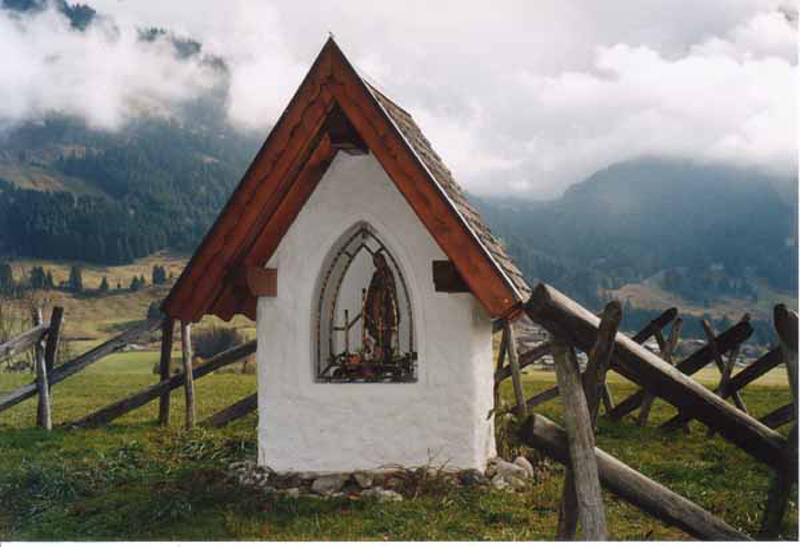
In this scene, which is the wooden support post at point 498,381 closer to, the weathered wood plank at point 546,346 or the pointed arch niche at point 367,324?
the weathered wood plank at point 546,346

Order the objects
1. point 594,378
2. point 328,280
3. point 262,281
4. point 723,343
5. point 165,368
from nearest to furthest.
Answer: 1. point 594,378
2. point 262,281
3. point 328,280
4. point 723,343
5. point 165,368

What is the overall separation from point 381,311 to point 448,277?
115 centimetres

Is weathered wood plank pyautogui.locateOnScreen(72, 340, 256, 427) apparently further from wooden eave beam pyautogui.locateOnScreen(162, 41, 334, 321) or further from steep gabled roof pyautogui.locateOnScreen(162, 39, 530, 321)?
wooden eave beam pyautogui.locateOnScreen(162, 41, 334, 321)

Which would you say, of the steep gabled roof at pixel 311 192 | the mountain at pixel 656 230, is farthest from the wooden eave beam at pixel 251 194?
the mountain at pixel 656 230

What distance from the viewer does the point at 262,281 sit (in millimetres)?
6723

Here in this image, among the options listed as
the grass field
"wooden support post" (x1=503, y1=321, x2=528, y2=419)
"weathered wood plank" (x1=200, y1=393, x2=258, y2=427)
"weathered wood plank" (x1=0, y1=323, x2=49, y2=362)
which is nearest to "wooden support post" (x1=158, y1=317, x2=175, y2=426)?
the grass field

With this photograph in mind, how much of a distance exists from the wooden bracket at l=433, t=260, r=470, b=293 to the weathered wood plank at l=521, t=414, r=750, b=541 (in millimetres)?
2582

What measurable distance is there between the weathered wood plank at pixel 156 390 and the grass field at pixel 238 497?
0.28 metres

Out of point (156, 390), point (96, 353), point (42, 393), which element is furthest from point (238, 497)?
A: point (42, 393)

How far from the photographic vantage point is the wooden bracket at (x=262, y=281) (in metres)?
6.63

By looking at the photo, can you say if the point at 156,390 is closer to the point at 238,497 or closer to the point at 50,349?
the point at 50,349

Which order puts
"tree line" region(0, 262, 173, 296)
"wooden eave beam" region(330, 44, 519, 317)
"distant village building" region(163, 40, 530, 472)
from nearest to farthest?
"wooden eave beam" region(330, 44, 519, 317), "distant village building" region(163, 40, 530, 472), "tree line" region(0, 262, 173, 296)

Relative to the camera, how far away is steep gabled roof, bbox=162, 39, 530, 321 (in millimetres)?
5918

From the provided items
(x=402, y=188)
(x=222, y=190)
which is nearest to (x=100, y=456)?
(x=402, y=188)
